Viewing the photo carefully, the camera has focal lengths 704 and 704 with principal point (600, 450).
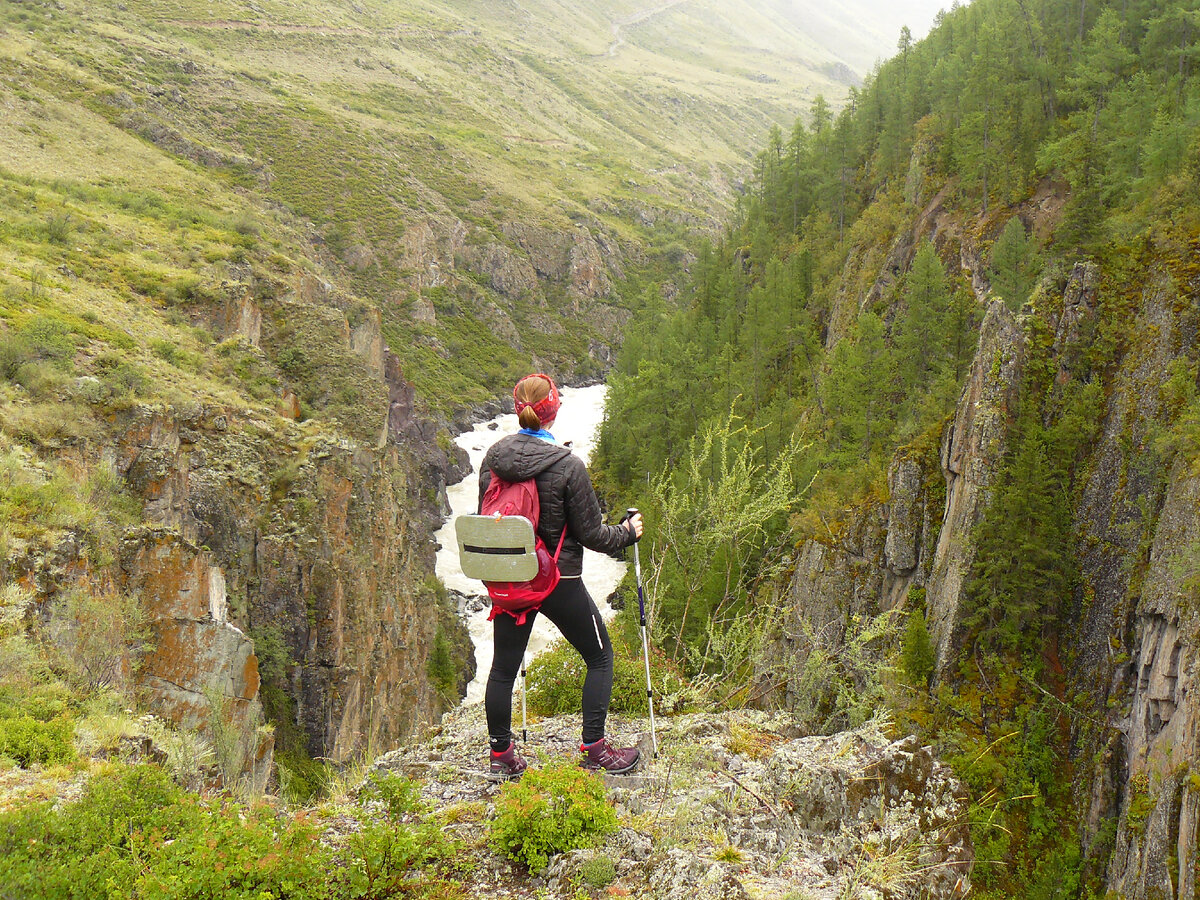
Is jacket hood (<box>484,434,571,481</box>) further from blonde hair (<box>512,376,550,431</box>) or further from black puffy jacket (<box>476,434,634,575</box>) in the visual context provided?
blonde hair (<box>512,376,550,431</box>)

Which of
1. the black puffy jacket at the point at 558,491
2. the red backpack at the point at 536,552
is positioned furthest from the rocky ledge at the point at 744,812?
the black puffy jacket at the point at 558,491

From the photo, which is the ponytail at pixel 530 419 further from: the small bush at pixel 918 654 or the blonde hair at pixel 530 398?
the small bush at pixel 918 654

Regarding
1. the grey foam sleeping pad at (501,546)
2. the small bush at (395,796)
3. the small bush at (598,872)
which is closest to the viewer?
the small bush at (598,872)

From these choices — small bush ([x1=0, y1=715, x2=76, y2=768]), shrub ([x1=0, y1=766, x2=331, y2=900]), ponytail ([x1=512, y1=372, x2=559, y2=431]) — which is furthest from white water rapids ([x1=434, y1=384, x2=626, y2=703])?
shrub ([x1=0, y1=766, x2=331, y2=900])

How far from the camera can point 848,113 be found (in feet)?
183

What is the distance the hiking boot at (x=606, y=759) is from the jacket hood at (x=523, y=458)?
204 centimetres

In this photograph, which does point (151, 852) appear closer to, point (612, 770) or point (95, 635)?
point (612, 770)

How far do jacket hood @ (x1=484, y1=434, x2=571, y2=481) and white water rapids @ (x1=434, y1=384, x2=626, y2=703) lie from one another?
14578 millimetres

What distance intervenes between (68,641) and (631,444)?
147ft

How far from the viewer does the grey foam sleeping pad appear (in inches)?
171

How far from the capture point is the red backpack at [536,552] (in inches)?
178

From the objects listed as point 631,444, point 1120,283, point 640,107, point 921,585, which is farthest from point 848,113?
point 640,107

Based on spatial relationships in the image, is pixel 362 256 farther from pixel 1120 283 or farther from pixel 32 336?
pixel 1120 283

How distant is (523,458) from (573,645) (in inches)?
53.9
